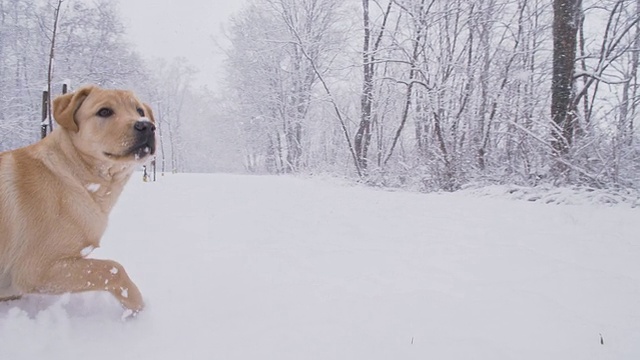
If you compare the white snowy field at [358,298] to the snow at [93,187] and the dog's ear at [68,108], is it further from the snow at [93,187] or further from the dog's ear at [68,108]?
the dog's ear at [68,108]

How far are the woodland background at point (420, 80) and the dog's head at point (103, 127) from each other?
6.32 metres

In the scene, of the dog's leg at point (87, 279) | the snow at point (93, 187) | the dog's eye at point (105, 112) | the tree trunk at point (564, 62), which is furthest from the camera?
the tree trunk at point (564, 62)

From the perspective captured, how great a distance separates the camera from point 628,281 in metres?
2.06

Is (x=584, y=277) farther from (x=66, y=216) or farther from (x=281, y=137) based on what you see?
(x=281, y=137)

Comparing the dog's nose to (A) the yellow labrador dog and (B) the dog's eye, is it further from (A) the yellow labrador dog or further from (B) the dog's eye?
(B) the dog's eye

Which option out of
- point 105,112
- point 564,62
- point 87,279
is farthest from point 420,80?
point 87,279

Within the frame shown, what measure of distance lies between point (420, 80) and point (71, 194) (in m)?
10.4

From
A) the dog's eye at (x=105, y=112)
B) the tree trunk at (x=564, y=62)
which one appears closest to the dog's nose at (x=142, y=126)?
the dog's eye at (x=105, y=112)

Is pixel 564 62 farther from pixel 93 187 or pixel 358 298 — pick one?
pixel 93 187

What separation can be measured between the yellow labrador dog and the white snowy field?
0.65 ft

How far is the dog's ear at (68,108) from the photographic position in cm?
194

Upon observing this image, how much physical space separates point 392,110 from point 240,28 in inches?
594

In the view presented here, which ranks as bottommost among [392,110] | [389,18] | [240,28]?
[392,110]

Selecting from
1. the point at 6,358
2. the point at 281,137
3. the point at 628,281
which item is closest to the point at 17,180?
the point at 6,358
